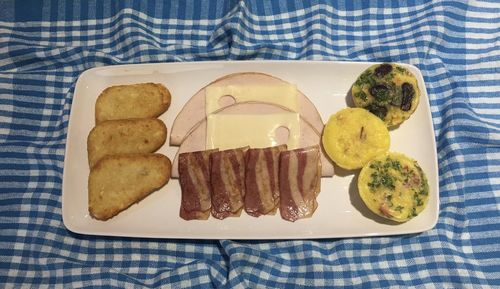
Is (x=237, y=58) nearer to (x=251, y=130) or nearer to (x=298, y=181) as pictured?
(x=251, y=130)

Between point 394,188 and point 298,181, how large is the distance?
50 centimetres

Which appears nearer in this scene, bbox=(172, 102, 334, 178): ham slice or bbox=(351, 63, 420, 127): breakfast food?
bbox=(351, 63, 420, 127): breakfast food

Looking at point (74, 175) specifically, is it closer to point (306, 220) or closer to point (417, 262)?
point (306, 220)

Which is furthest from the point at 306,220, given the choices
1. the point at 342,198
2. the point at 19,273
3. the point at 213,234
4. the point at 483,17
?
the point at 483,17

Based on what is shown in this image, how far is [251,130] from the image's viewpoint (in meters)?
2.52

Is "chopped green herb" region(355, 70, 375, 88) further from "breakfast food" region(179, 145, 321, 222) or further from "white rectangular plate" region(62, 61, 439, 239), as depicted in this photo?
"breakfast food" region(179, 145, 321, 222)

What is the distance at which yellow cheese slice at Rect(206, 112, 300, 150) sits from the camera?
99.0 inches

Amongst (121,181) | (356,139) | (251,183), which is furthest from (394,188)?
(121,181)

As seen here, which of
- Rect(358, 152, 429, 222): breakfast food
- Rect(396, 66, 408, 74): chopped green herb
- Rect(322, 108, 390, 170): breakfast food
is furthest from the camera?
Rect(396, 66, 408, 74): chopped green herb

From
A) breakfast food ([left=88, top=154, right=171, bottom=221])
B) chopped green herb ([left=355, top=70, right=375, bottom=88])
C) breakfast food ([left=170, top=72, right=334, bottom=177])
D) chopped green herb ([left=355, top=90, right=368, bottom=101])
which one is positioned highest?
chopped green herb ([left=355, top=70, right=375, bottom=88])

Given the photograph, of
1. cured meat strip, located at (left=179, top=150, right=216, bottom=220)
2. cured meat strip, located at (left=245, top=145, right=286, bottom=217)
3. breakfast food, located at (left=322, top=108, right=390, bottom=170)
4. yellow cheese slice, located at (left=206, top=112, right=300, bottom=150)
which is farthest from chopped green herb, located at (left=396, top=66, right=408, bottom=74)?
cured meat strip, located at (left=179, top=150, right=216, bottom=220)

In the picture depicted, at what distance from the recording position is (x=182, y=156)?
97.7 inches

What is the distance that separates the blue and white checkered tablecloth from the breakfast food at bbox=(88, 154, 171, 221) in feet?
0.66

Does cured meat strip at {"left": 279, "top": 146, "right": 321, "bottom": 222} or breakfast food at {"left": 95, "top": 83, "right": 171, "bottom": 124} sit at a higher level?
breakfast food at {"left": 95, "top": 83, "right": 171, "bottom": 124}
